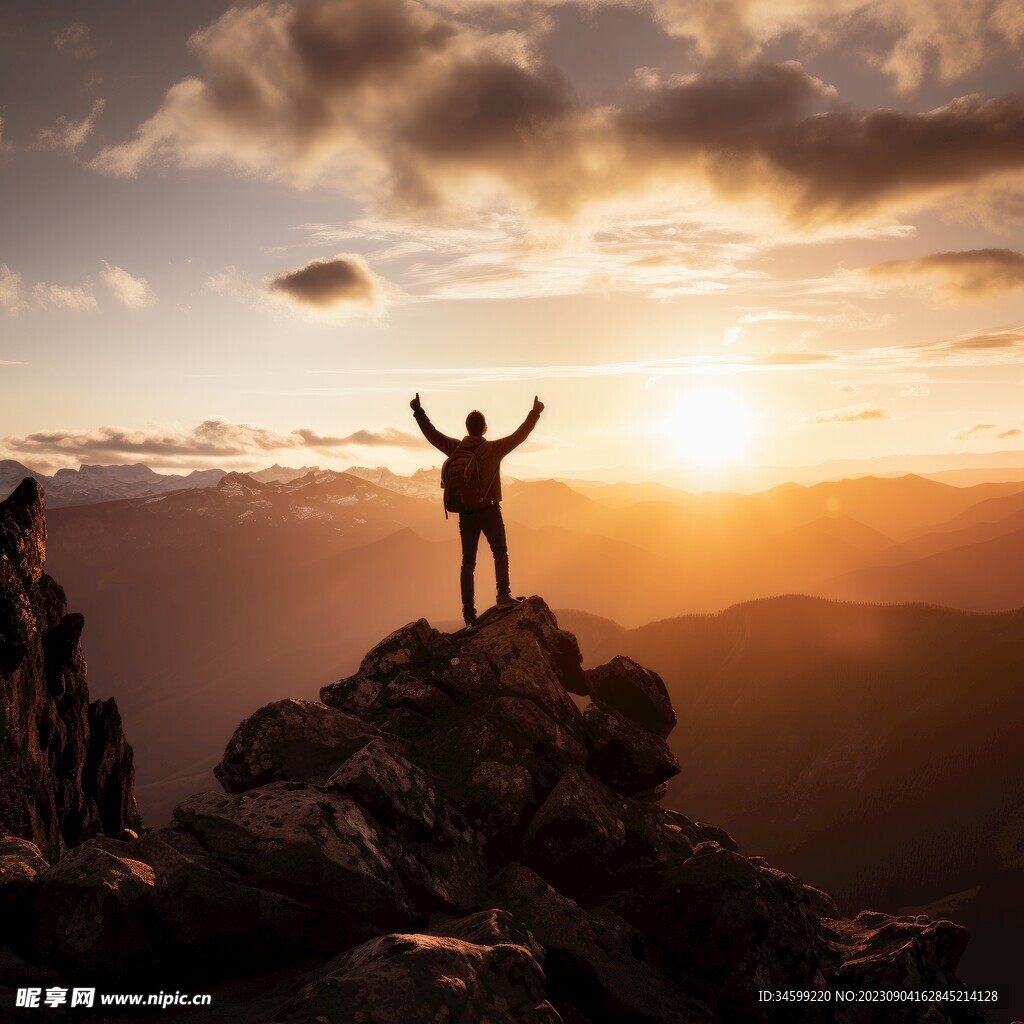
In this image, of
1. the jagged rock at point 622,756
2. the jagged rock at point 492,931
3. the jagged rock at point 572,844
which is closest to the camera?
the jagged rock at point 492,931

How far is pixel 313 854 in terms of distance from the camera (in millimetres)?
11562

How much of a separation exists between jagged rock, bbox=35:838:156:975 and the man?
1171cm

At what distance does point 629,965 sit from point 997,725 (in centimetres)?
13359

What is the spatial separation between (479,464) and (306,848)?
1145cm

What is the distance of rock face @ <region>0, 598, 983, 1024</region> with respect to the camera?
9570 millimetres

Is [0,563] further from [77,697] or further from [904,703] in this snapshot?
[904,703]

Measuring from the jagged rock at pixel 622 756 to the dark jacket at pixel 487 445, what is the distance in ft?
24.8

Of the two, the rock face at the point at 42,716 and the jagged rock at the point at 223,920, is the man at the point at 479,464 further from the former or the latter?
the rock face at the point at 42,716

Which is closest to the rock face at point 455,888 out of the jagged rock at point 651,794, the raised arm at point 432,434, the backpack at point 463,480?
the jagged rock at point 651,794

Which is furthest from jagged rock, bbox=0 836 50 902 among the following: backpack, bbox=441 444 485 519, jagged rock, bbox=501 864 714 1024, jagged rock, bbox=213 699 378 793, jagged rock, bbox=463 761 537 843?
backpack, bbox=441 444 485 519

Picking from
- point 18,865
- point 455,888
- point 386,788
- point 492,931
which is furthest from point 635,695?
point 18,865

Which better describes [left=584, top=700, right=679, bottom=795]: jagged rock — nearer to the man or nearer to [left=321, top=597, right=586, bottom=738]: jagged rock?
[left=321, top=597, right=586, bottom=738]: jagged rock

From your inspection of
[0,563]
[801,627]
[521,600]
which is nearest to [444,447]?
[521,600]

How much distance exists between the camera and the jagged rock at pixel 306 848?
11.4 metres
